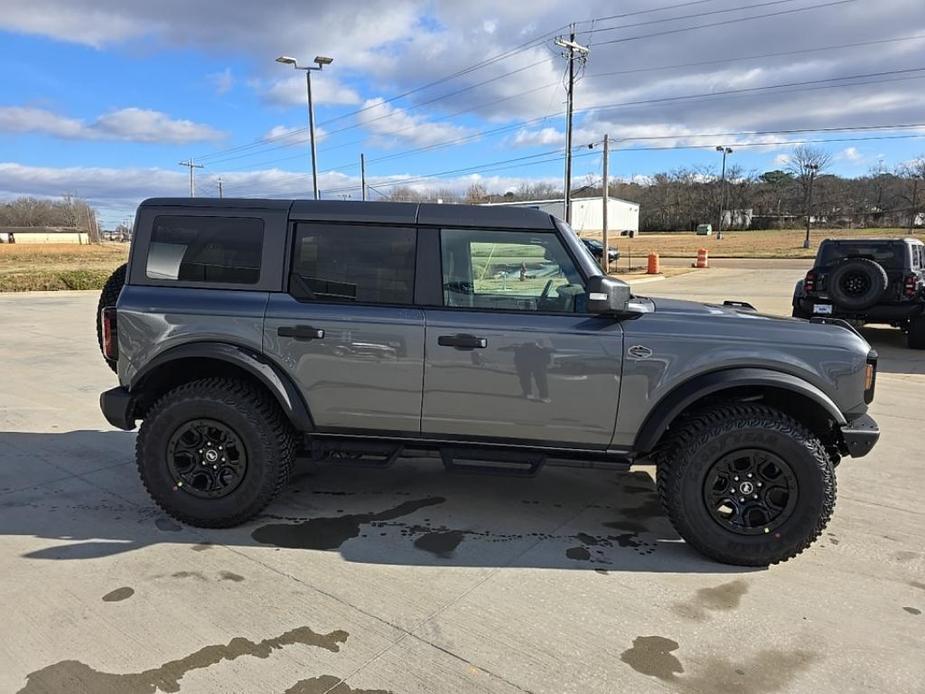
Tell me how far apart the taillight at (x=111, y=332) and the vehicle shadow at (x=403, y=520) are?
100 cm

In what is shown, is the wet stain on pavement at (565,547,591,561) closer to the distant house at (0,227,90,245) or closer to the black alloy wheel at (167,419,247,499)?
the black alloy wheel at (167,419,247,499)

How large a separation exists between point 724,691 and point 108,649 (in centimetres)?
244

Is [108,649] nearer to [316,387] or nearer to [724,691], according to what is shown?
[316,387]

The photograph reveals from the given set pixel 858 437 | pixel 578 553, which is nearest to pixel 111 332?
pixel 578 553

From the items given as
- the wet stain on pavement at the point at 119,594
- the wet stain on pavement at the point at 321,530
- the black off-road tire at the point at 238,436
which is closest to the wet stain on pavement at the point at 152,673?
the wet stain on pavement at the point at 119,594

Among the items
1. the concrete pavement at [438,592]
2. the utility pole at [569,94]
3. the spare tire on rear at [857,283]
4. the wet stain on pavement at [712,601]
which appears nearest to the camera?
the concrete pavement at [438,592]

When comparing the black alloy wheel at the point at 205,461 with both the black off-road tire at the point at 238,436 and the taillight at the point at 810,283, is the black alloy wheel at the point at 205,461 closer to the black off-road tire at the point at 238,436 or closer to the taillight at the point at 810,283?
the black off-road tire at the point at 238,436

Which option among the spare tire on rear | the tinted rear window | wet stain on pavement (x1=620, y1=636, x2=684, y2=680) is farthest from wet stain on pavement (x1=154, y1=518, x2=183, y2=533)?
the tinted rear window

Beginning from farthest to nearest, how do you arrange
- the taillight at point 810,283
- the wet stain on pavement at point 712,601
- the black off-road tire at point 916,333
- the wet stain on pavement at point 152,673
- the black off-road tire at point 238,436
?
the taillight at point 810,283 < the black off-road tire at point 916,333 < the black off-road tire at point 238,436 < the wet stain on pavement at point 712,601 < the wet stain on pavement at point 152,673

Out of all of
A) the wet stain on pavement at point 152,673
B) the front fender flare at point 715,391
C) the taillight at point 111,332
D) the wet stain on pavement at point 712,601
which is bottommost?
the wet stain on pavement at point 152,673

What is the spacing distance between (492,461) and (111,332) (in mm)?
2360

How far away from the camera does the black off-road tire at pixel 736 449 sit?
131 inches

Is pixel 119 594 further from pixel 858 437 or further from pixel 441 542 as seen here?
pixel 858 437

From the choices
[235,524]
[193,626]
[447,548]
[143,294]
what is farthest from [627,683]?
[143,294]
